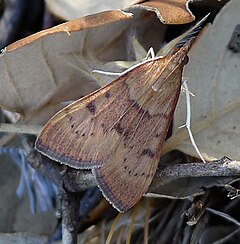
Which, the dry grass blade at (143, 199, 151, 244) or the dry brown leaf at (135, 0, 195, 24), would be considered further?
the dry grass blade at (143, 199, 151, 244)

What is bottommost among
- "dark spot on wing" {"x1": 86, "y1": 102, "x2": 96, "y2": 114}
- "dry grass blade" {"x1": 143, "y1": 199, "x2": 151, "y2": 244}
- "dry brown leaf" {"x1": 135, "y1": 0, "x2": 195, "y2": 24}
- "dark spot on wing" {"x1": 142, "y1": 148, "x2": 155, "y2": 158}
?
"dry grass blade" {"x1": 143, "y1": 199, "x2": 151, "y2": 244}

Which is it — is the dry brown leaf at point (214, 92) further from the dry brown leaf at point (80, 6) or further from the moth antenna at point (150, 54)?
the dry brown leaf at point (80, 6)

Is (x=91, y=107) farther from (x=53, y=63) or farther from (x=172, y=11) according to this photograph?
(x=172, y=11)

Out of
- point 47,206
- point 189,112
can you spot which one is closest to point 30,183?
point 47,206

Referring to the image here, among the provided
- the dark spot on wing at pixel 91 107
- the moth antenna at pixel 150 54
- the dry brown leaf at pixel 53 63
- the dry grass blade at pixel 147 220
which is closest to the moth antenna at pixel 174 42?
the moth antenna at pixel 150 54

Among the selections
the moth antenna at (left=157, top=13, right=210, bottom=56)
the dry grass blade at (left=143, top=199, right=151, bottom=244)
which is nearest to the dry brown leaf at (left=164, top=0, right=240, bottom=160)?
the moth antenna at (left=157, top=13, right=210, bottom=56)

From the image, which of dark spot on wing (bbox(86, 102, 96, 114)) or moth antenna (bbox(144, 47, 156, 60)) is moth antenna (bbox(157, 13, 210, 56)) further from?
dark spot on wing (bbox(86, 102, 96, 114))

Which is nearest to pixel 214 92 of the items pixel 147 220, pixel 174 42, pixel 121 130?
pixel 174 42
